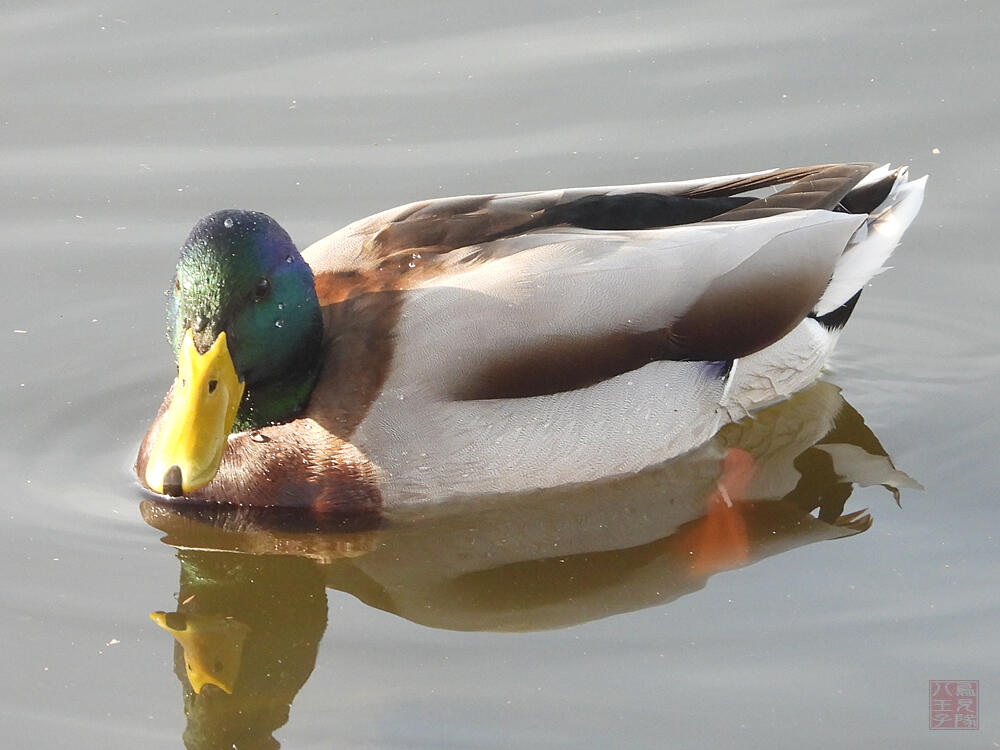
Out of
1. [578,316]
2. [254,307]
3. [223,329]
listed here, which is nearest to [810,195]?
[578,316]

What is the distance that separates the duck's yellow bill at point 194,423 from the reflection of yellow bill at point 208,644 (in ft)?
1.49

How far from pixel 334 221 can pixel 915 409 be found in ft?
9.15

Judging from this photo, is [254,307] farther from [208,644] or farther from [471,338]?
[208,644]

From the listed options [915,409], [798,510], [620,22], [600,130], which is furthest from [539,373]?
[620,22]

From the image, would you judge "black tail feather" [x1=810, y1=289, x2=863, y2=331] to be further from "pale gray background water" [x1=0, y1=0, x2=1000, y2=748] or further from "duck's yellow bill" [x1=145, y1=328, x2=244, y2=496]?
"duck's yellow bill" [x1=145, y1=328, x2=244, y2=496]

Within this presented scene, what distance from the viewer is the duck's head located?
5965 mm

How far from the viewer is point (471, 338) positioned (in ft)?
20.4

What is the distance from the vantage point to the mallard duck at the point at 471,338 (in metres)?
6.07

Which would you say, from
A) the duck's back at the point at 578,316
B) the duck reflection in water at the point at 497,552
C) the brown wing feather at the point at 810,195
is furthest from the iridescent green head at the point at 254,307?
the brown wing feather at the point at 810,195

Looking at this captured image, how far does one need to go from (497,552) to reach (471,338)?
0.81m

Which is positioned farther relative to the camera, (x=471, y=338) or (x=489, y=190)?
(x=489, y=190)

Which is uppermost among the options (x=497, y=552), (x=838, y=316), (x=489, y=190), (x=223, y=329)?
(x=223, y=329)

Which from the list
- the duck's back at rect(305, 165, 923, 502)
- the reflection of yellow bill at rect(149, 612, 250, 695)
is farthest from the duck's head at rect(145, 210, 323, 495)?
the reflection of yellow bill at rect(149, 612, 250, 695)

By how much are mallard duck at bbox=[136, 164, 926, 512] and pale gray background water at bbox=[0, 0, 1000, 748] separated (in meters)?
0.60
